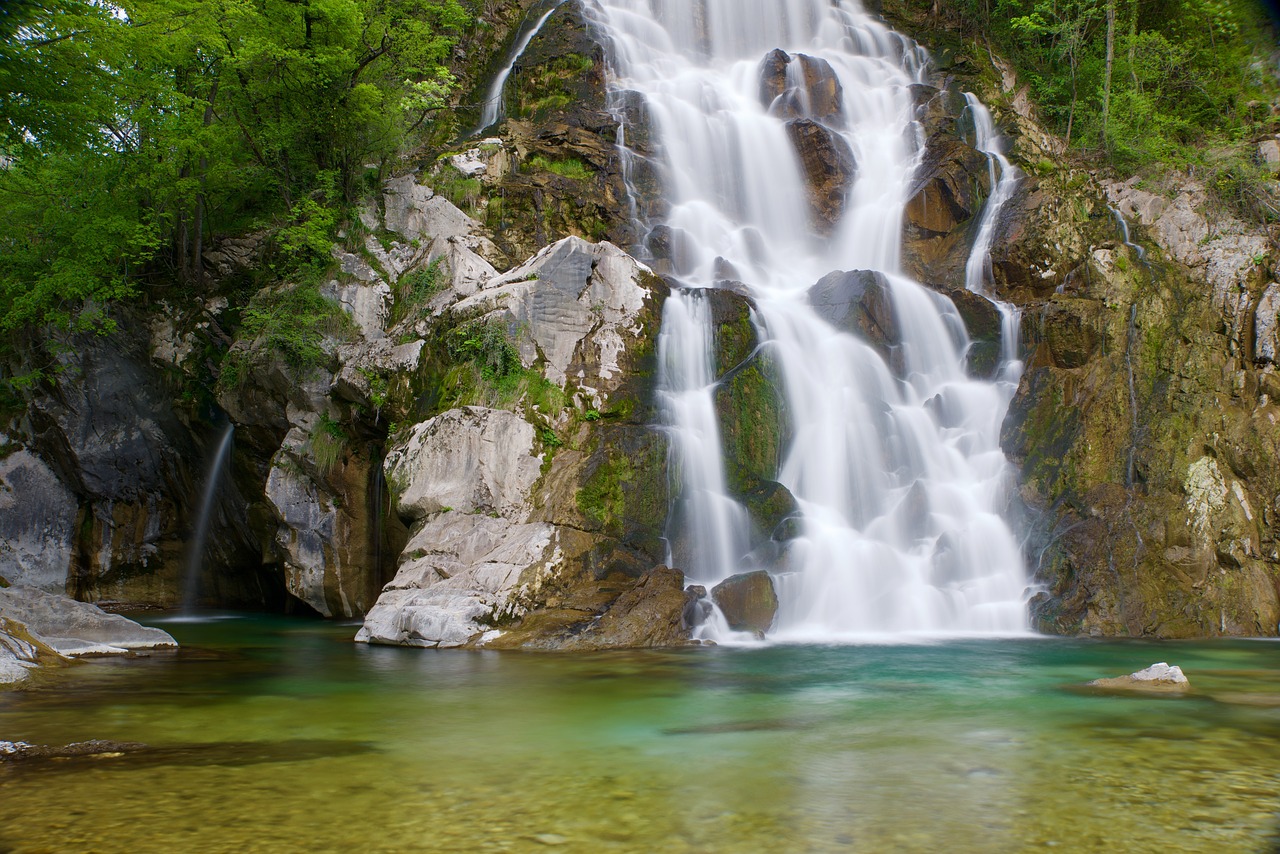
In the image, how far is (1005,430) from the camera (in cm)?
1456

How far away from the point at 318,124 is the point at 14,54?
29.7 ft

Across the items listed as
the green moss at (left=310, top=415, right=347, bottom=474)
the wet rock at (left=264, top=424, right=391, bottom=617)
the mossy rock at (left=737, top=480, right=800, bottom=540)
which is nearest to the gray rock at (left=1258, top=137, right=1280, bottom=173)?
the mossy rock at (left=737, top=480, right=800, bottom=540)

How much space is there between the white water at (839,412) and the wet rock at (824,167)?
0.24 m

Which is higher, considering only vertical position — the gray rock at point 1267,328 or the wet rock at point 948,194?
the wet rock at point 948,194

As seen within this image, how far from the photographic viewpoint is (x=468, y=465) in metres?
12.5

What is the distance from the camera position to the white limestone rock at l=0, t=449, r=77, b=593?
1789 cm

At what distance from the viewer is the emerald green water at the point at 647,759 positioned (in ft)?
13.5

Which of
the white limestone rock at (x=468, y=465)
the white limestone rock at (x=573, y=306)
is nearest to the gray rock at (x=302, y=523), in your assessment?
the white limestone rock at (x=468, y=465)

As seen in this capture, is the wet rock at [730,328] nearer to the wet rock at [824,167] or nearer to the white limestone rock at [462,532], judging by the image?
the white limestone rock at [462,532]

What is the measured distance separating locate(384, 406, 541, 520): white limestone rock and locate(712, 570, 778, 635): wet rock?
3024 mm

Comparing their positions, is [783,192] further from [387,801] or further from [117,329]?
[387,801]

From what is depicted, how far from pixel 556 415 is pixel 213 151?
1026cm

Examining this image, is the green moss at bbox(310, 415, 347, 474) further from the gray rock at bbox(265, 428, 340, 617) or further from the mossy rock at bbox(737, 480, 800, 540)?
the mossy rock at bbox(737, 480, 800, 540)

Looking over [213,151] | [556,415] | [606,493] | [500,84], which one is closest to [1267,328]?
[606,493]
